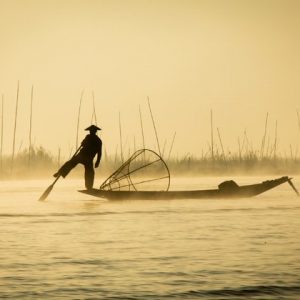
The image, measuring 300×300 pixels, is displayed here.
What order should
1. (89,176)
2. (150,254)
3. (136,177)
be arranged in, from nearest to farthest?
(150,254)
(89,176)
(136,177)

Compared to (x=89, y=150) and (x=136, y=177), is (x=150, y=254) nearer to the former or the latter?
(x=89, y=150)

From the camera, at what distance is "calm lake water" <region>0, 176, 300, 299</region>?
1014 cm

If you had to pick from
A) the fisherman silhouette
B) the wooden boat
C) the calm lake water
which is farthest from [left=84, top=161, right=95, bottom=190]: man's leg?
the calm lake water

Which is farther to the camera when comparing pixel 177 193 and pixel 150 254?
pixel 177 193

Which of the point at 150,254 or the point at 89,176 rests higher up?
the point at 89,176

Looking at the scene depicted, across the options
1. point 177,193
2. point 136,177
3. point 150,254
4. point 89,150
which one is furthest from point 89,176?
point 136,177

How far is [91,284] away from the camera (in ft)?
34.6

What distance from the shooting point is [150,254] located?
1328 cm

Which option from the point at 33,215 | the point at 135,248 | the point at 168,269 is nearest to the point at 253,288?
the point at 168,269

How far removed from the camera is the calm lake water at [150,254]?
10.1 m

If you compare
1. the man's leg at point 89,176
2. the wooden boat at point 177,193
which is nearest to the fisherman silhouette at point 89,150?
the man's leg at point 89,176

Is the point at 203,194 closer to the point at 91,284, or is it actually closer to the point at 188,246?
the point at 188,246

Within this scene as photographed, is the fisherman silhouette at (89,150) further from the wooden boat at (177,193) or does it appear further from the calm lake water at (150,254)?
the calm lake water at (150,254)

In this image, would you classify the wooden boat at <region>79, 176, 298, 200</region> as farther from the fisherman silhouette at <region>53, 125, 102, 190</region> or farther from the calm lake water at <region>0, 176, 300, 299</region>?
the calm lake water at <region>0, 176, 300, 299</region>
